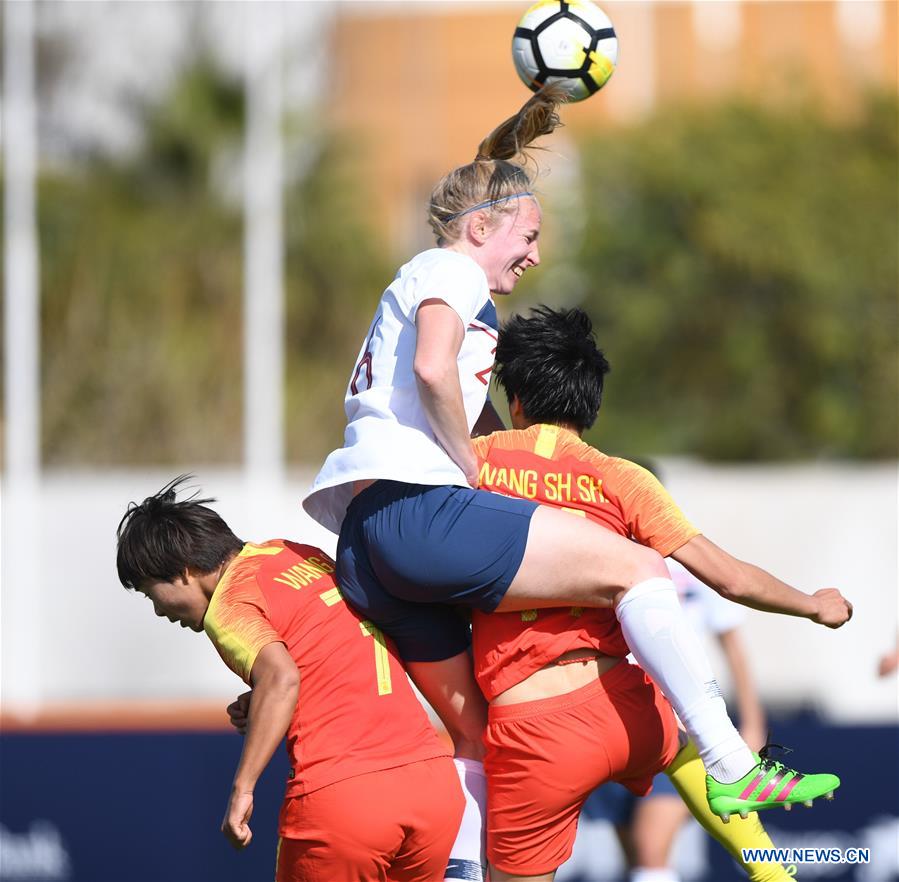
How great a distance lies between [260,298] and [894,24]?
1871 centimetres

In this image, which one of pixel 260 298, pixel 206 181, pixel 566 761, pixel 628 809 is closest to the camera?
pixel 566 761

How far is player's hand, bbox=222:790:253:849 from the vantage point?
3.67m

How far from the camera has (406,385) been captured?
385 cm

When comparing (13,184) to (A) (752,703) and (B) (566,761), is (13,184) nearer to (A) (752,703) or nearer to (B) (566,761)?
(A) (752,703)

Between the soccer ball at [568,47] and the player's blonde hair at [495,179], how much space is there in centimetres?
27

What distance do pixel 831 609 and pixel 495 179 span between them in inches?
54.2

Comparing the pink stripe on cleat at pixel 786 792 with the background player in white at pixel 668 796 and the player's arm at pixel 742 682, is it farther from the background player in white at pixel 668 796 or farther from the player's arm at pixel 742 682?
the player's arm at pixel 742 682

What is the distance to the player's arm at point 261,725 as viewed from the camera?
3.69 m

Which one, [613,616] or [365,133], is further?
[365,133]

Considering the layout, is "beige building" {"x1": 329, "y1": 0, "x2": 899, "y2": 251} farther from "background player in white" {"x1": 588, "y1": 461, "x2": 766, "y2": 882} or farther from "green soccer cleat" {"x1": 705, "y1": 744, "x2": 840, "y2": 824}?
"green soccer cleat" {"x1": 705, "y1": 744, "x2": 840, "y2": 824}

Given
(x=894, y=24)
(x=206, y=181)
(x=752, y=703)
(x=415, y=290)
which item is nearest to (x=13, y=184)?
(x=206, y=181)

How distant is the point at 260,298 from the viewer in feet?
50.1

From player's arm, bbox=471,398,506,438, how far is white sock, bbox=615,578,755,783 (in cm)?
74
